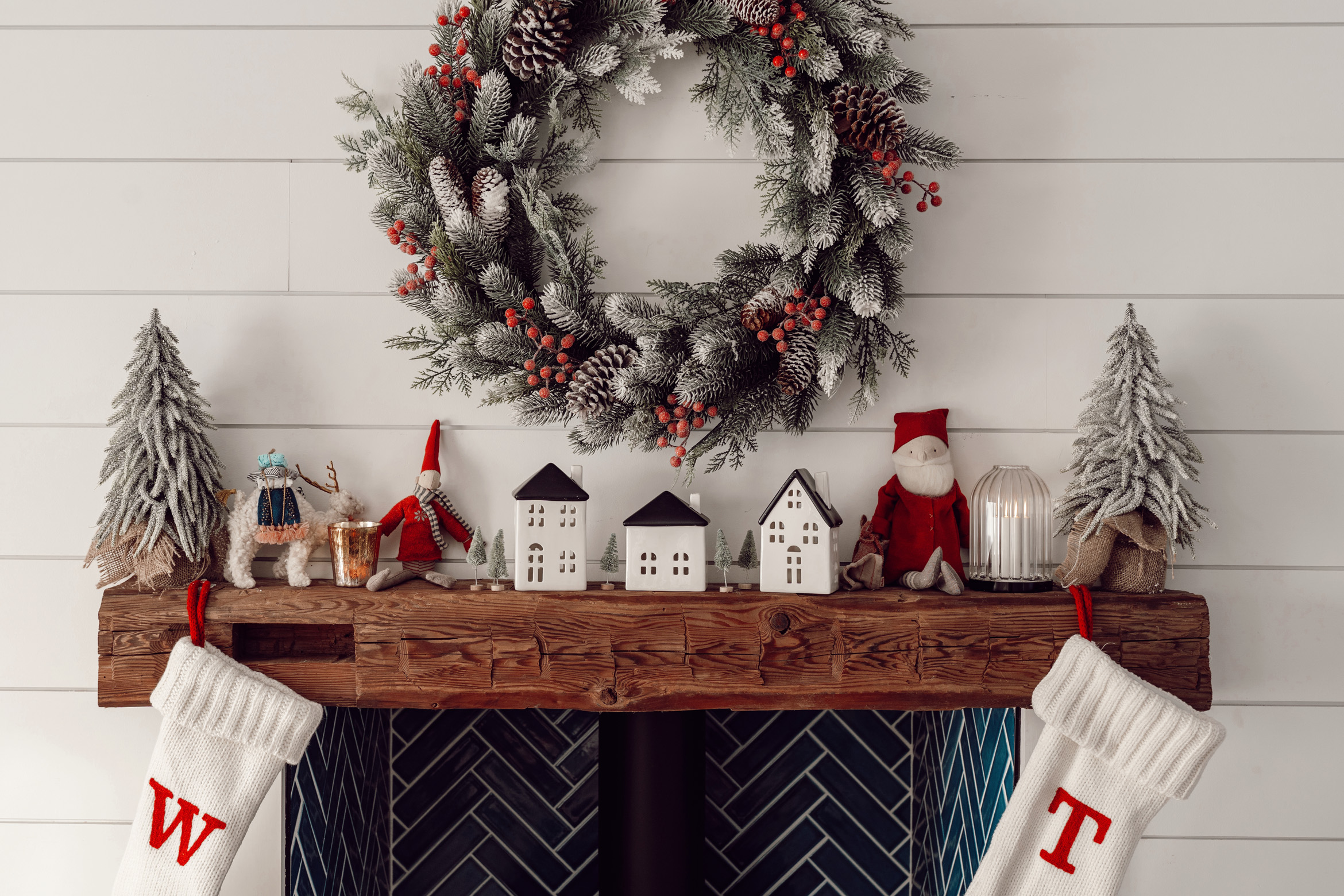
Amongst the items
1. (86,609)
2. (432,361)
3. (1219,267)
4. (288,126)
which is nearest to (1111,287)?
(1219,267)

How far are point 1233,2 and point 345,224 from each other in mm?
1388

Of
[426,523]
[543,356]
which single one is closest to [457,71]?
Answer: [543,356]

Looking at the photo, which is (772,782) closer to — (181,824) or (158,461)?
(181,824)

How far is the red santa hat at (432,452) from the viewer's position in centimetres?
115

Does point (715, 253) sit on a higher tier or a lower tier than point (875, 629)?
higher

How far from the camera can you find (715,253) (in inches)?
46.4

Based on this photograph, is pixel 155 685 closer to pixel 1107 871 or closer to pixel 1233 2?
pixel 1107 871

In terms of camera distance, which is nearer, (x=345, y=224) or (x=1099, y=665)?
(x=1099, y=665)

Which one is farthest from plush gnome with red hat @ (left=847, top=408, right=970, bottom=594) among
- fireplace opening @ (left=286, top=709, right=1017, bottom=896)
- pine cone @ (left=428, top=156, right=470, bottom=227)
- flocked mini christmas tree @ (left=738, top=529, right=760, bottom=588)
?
pine cone @ (left=428, top=156, right=470, bottom=227)

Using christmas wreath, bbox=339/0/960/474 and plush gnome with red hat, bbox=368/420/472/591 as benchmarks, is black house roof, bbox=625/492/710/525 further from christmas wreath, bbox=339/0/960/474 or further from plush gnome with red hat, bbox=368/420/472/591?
plush gnome with red hat, bbox=368/420/472/591

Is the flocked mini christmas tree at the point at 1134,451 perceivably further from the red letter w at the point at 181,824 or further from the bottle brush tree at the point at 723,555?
the red letter w at the point at 181,824

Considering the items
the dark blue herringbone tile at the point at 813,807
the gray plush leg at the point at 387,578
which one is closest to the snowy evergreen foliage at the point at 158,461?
the gray plush leg at the point at 387,578

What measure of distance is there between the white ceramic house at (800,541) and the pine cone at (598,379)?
0.90 ft

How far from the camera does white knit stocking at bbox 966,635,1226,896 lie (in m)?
0.97
